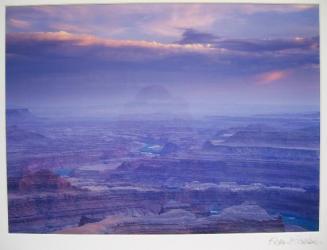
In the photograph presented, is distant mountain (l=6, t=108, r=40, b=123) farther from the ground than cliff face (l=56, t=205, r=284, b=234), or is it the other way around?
distant mountain (l=6, t=108, r=40, b=123)

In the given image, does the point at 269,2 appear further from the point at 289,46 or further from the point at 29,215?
the point at 29,215

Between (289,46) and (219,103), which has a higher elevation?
(289,46)

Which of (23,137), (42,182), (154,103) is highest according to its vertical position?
(154,103)

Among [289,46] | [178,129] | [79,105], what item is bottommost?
[178,129]

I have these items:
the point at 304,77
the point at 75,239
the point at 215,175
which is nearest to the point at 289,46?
the point at 304,77
